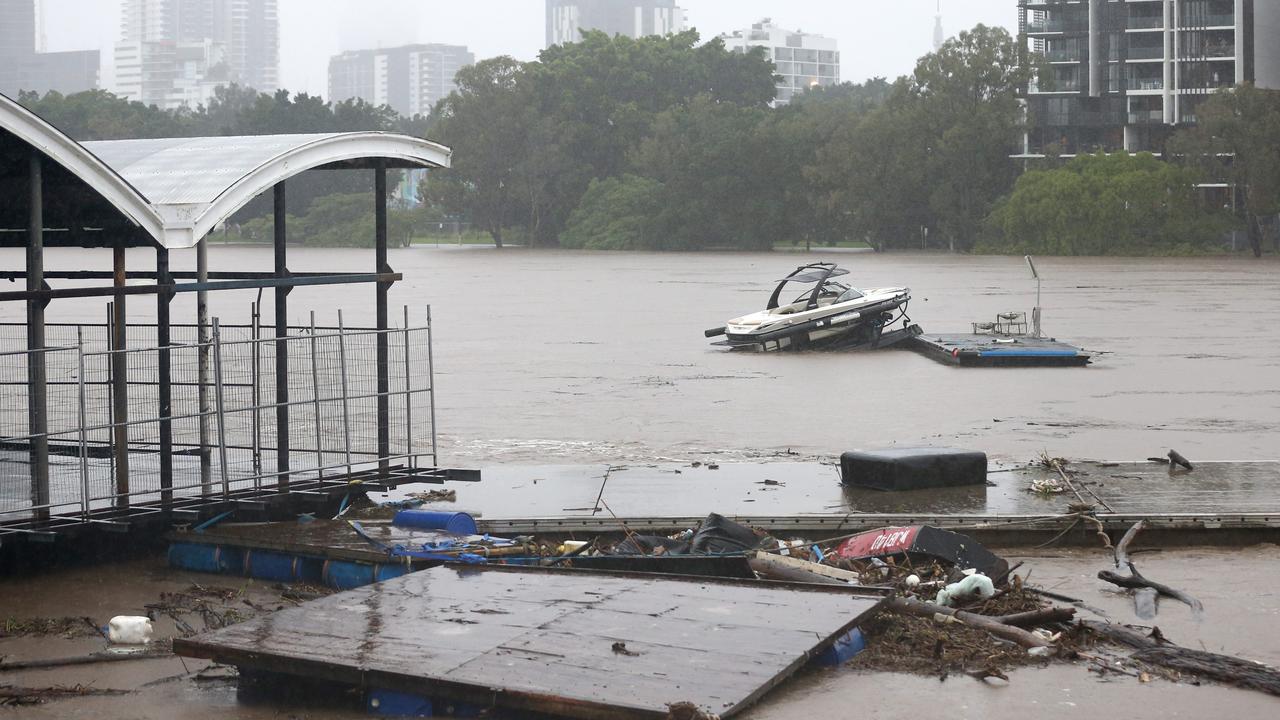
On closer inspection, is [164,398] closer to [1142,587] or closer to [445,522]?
[445,522]

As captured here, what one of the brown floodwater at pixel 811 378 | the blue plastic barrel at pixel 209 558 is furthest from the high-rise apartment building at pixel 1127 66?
the blue plastic barrel at pixel 209 558

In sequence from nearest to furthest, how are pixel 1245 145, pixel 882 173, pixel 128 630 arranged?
pixel 128 630, pixel 1245 145, pixel 882 173

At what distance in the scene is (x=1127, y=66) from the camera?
11594 cm

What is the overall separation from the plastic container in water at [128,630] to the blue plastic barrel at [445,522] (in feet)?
8.73

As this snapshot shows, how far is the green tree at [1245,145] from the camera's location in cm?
8819

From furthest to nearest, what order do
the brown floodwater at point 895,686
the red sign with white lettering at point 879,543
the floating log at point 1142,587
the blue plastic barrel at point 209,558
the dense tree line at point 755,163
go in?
the dense tree line at point 755,163, the blue plastic barrel at point 209,558, the red sign with white lettering at point 879,543, the floating log at point 1142,587, the brown floodwater at point 895,686

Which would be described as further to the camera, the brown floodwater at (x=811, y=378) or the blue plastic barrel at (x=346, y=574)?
the brown floodwater at (x=811, y=378)

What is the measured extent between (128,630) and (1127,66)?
380ft

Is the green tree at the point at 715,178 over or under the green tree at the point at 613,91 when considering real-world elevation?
under

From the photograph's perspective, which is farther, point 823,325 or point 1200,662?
point 823,325

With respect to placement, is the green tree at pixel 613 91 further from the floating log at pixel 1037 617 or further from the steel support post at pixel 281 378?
the floating log at pixel 1037 617

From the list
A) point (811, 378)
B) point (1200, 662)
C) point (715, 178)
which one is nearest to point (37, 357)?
point (1200, 662)

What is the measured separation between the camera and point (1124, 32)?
4520 inches

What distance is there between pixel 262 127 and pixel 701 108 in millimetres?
42962
